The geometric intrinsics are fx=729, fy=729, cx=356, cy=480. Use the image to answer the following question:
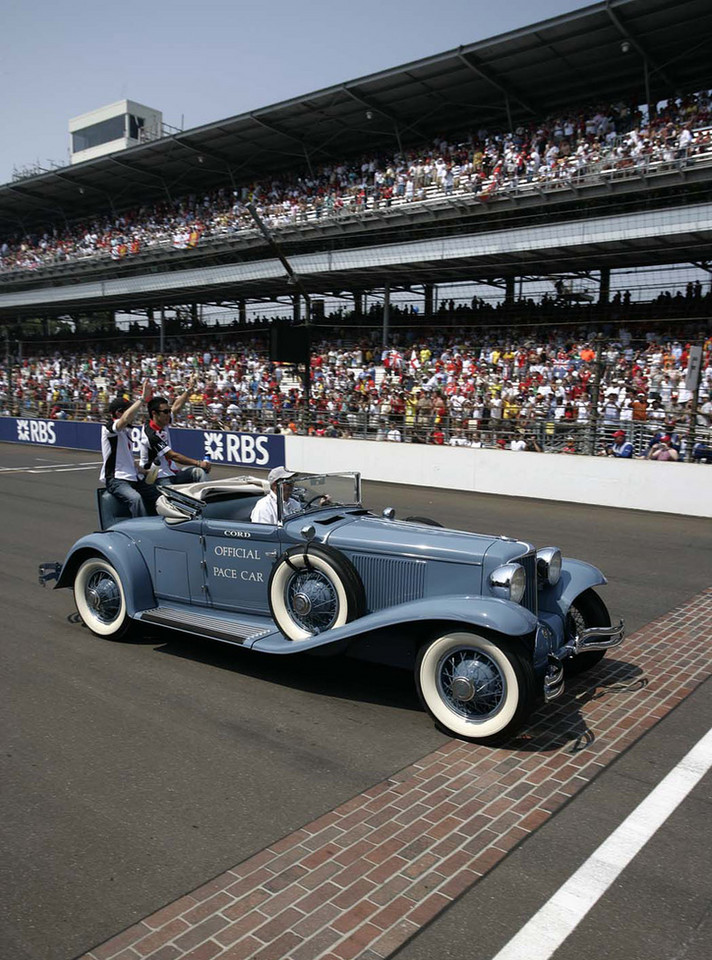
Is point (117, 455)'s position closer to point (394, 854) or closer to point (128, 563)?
point (128, 563)

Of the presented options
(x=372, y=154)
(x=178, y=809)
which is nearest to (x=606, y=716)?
(x=178, y=809)

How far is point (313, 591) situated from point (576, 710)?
183cm

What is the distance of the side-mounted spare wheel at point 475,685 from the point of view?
13.1 feet

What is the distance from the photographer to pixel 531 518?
40.5 feet

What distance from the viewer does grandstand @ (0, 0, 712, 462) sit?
1839cm

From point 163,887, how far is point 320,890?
0.62 metres

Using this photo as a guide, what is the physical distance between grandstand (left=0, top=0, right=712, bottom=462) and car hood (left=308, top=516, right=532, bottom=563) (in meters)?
10.3

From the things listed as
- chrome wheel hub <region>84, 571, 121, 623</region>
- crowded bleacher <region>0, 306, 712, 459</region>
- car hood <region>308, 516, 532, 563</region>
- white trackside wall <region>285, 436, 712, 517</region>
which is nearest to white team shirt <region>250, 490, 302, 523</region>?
car hood <region>308, 516, 532, 563</region>

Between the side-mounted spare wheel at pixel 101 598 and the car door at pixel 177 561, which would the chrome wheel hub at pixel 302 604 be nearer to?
the car door at pixel 177 561

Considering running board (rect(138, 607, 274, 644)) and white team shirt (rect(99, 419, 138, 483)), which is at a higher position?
white team shirt (rect(99, 419, 138, 483))

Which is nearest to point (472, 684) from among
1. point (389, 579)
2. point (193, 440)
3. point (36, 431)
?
point (389, 579)

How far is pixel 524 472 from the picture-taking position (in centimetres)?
1518

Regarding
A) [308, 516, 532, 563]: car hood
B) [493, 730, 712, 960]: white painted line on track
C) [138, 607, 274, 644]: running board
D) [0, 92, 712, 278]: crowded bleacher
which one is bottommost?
[493, 730, 712, 960]: white painted line on track

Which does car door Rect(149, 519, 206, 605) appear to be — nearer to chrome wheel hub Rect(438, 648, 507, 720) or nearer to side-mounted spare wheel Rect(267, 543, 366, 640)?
side-mounted spare wheel Rect(267, 543, 366, 640)
